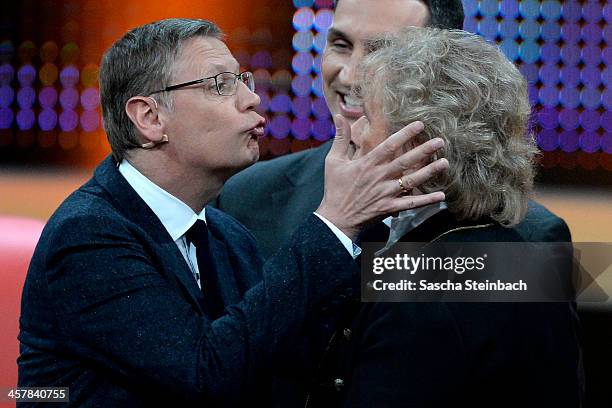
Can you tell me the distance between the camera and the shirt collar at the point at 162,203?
2.09 m

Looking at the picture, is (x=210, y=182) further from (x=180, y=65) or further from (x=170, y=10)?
(x=170, y=10)

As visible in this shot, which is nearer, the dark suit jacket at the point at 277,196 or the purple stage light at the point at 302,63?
the dark suit jacket at the point at 277,196

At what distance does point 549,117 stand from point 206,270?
1.58 metres

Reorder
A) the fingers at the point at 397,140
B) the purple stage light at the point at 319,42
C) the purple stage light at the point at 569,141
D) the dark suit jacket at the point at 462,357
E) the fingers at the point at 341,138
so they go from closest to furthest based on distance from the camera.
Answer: the dark suit jacket at the point at 462,357, the fingers at the point at 397,140, the fingers at the point at 341,138, the purple stage light at the point at 569,141, the purple stage light at the point at 319,42

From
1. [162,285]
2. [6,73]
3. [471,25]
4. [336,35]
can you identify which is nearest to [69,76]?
[6,73]

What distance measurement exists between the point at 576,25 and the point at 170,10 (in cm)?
144

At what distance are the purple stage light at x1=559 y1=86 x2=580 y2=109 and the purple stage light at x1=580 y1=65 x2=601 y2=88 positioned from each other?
1.7 inches

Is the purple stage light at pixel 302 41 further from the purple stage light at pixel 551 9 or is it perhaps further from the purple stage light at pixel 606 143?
the purple stage light at pixel 606 143

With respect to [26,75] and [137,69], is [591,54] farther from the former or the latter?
[26,75]

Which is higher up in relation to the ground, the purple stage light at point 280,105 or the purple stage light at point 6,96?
the purple stage light at point 280,105

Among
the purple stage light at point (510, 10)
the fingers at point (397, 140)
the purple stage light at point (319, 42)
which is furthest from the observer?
the purple stage light at point (319, 42)

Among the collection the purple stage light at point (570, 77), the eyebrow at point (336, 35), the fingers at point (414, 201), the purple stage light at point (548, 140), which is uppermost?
the eyebrow at point (336, 35)

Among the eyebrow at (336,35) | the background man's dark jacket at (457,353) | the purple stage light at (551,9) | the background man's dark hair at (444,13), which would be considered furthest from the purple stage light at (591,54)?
the background man's dark jacket at (457,353)

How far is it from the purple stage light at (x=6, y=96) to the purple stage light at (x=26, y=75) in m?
0.06
